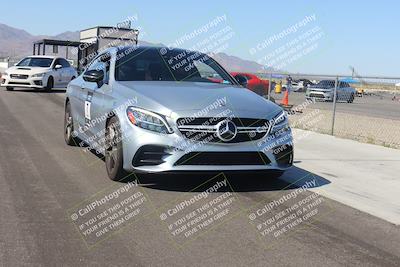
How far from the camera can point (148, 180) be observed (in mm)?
6492

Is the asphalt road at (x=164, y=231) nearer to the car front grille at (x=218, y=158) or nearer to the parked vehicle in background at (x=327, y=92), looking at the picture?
the car front grille at (x=218, y=158)

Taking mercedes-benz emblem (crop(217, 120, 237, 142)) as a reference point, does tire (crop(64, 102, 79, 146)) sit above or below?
below

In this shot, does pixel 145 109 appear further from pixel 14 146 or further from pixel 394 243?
pixel 14 146

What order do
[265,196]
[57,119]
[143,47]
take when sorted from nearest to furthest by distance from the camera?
[265,196] < [143,47] < [57,119]

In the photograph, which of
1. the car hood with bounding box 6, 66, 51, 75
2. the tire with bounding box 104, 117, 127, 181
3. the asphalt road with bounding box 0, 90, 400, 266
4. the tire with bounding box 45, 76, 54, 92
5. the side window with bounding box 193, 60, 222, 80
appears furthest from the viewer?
the tire with bounding box 45, 76, 54, 92

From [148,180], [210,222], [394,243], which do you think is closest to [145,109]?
[148,180]

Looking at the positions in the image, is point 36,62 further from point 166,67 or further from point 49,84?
point 166,67

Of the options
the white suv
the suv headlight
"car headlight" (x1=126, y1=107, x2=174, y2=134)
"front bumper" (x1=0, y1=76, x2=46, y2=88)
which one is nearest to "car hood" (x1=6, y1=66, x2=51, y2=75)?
the white suv

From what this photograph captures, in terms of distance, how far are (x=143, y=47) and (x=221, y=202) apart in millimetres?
2812

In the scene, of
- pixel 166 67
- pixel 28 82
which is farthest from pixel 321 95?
pixel 166 67

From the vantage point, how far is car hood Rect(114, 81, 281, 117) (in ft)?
19.1

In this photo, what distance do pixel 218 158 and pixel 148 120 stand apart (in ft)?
2.70

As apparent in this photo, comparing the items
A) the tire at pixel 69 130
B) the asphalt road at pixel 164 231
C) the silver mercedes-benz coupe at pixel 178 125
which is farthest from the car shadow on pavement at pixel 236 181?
the tire at pixel 69 130

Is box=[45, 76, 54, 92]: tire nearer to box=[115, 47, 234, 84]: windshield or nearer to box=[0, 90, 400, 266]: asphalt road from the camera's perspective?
box=[0, 90, 400, 266]: asphalt road
